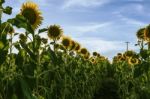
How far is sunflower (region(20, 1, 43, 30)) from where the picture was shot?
258 inches

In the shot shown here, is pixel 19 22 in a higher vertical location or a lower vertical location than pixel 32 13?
lower

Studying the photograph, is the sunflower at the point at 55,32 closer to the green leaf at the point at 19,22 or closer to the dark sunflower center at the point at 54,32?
the dark sunflower center at the point at 54,32

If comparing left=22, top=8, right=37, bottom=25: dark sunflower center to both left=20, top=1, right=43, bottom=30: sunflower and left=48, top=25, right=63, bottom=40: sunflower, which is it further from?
left=48, top=25, right=63, bottom=40: sunflower

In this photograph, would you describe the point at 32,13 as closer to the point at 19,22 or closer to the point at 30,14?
the point at 30,14

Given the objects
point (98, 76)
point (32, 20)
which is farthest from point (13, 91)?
point (98, 76)

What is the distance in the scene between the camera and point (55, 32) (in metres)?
9.54

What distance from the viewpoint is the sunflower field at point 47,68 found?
4.62m

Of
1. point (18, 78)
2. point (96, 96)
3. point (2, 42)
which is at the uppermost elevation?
point (2, 42)

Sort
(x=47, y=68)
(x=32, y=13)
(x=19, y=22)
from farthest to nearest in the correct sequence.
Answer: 1. (x=47, y=68)
2. (x=32, y=13)
3. (x=19, y=22)

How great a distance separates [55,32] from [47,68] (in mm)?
812

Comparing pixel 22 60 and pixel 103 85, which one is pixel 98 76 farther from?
pixel 22 60

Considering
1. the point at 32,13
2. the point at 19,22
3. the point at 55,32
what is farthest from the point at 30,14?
the point at 55,32

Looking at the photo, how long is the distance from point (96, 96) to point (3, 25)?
629 centimetres

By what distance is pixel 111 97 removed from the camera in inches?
414
